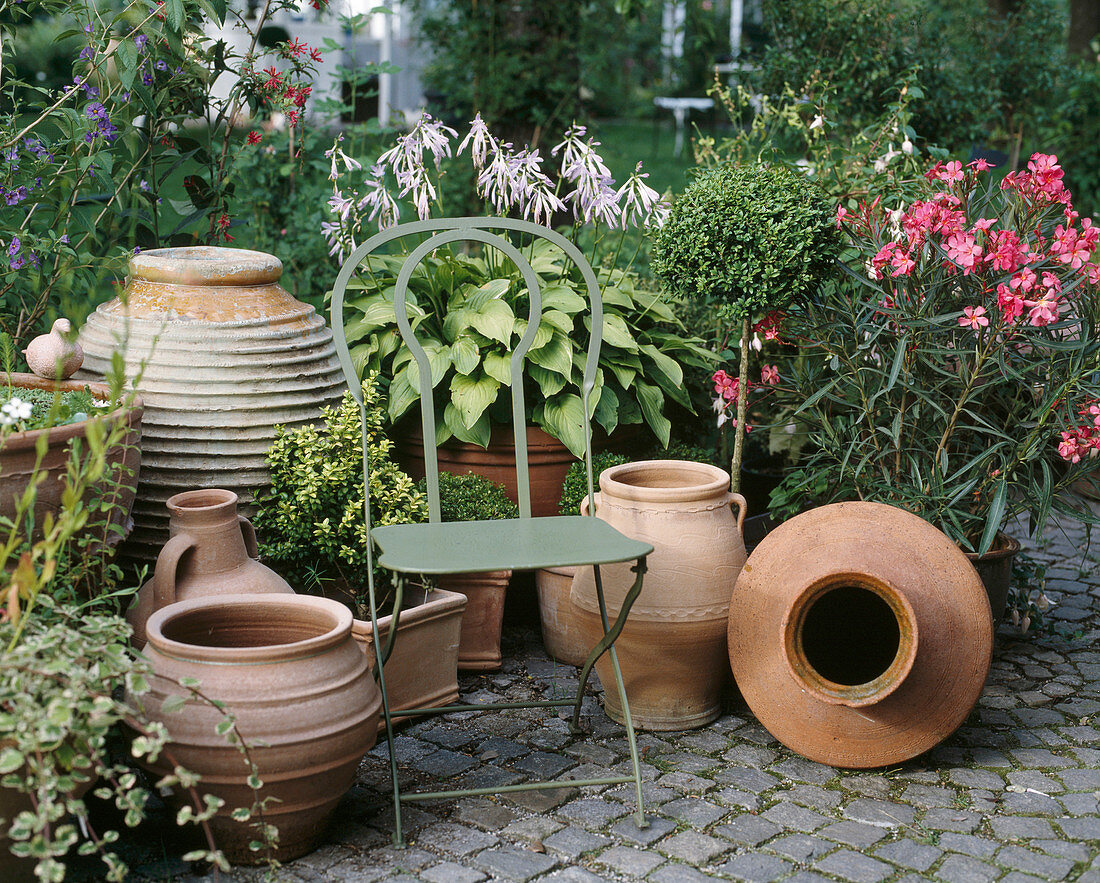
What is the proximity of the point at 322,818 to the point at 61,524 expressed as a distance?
95 cm

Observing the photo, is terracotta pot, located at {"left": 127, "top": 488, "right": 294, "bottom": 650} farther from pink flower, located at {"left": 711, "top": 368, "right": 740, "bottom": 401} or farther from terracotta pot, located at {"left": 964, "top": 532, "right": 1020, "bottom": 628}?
terracotta pot, located at {"left": 964, "top": 532, "right": 1020, "bottom": 628}

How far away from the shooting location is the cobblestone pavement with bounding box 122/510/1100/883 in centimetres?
259

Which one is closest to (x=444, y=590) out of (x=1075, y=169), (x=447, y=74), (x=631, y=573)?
(x=631, y=573)

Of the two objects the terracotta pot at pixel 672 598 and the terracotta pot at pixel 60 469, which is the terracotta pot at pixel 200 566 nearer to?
the terracotta pot at pixel 60 469

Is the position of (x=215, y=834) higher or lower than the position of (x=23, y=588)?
lower

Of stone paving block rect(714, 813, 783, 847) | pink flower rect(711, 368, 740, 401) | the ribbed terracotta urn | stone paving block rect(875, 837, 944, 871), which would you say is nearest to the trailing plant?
pink flower rect(711, 368, 740, 401)

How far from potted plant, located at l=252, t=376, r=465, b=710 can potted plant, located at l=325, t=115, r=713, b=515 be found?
15.9 inches

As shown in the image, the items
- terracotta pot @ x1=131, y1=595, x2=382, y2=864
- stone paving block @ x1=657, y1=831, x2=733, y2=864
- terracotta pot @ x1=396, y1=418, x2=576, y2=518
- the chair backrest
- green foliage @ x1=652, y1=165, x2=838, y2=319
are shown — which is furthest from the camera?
terracotta pot @ x1=396, y1=418, x2=576, y2=518

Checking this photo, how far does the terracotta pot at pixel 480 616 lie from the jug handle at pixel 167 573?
3.16ft

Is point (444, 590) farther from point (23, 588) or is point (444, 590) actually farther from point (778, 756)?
point (23, 588)

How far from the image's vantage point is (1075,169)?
31.9 feet

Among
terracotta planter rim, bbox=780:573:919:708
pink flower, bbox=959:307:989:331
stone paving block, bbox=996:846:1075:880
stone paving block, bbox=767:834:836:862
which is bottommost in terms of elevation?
stone paving block, bbox=767:834:836:862

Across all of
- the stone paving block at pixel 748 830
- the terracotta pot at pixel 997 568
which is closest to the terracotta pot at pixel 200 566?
the stone paving block at pixel 748 830

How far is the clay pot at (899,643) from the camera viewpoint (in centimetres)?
295
